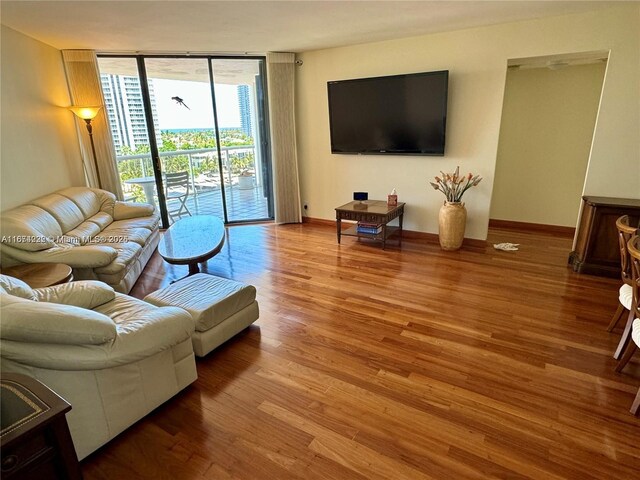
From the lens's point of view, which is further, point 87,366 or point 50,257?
point 50,257

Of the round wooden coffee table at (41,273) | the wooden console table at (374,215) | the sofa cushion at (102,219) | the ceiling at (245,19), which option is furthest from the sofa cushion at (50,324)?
the wooden console table at (374,215)

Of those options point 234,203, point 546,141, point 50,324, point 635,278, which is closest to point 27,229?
point 50,324

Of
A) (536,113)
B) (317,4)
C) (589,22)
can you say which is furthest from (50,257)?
(536,113)

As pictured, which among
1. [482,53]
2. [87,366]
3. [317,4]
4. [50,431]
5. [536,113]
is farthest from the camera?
[536,113]

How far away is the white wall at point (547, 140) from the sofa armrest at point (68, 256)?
5.20 m

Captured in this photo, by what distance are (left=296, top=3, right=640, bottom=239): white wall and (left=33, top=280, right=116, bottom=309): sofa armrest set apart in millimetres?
3803

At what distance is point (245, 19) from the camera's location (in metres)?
3.47

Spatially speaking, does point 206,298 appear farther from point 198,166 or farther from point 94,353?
point 198,166

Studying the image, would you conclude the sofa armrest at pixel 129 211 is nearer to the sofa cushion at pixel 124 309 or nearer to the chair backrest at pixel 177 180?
the chair backrest at pixel 177 180

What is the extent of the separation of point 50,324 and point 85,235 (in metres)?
2.52

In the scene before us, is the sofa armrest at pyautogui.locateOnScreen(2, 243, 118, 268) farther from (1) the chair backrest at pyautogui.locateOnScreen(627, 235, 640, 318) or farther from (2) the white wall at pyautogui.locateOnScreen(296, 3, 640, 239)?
(1) the chair backrest at pyautogui.locateOnScreen(627, 235, 640, 318)

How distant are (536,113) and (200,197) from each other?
520 cm

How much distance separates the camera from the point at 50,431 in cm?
118

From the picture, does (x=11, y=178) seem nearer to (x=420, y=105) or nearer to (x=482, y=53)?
(x=420, y=105)
